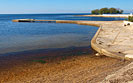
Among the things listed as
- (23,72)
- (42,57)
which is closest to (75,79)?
(23,72)

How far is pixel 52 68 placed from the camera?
7.98m

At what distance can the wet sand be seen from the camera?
6273 mm

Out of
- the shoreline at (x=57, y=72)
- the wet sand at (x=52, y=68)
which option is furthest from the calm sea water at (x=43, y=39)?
the shoreline at (x=57, y=72)

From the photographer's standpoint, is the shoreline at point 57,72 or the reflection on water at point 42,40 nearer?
the shoreline at point 57,72

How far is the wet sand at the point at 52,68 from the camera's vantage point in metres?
6.27

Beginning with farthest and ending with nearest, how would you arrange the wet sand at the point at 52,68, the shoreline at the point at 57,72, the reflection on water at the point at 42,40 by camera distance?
1. the reflection on water at the point at 42,40
2. the wet sand at the point at 52,68
3. the shoreline at the point at 57,72

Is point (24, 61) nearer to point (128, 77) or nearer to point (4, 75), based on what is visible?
point (4, 75)

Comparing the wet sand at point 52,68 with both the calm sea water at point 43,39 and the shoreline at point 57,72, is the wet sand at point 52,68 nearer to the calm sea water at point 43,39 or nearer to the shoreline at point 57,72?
the shoreline at point 57,72

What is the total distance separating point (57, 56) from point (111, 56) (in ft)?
10.7

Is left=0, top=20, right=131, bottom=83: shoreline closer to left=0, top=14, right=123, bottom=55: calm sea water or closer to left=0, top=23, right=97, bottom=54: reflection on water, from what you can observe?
left=0, top=14, right=123, bottom=55: calm sea water

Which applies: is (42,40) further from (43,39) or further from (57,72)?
(57,72)

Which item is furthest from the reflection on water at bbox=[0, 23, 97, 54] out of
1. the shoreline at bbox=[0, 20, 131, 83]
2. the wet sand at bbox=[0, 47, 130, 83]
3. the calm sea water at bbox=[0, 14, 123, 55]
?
the shoreline at bbox=[0, 20, 131, 83]

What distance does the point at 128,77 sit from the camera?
443 centimetres

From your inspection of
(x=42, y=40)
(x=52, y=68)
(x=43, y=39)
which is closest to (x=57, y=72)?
(x=52, y=68)
